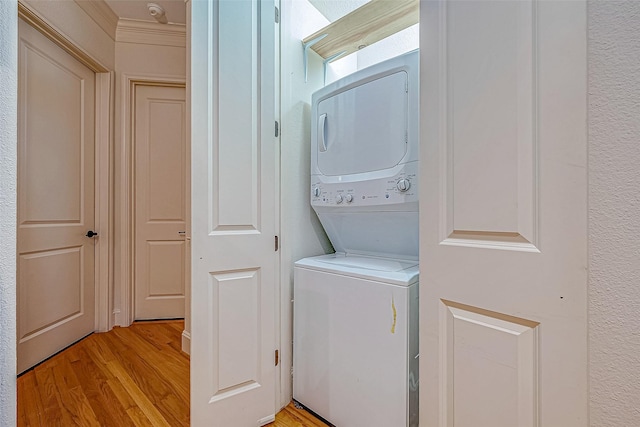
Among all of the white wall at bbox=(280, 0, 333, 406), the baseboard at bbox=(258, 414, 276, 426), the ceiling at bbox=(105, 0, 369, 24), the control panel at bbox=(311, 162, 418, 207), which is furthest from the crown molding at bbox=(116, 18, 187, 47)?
the baseboard at bbox=(258, 414, 276, 426)

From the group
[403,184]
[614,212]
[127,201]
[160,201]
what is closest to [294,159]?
[403,184]

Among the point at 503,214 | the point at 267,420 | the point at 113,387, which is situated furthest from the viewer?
the point at 113,387

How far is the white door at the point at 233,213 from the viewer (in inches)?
50.2

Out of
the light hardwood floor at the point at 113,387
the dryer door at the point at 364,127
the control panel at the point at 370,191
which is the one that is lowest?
the light hardwood floor at the point at 113,387

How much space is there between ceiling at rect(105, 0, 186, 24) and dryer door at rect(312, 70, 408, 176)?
187 centimetres

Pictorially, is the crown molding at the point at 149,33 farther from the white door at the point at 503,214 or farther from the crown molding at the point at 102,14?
the white door at the point at 503,214

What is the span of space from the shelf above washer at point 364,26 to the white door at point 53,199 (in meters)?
1.91

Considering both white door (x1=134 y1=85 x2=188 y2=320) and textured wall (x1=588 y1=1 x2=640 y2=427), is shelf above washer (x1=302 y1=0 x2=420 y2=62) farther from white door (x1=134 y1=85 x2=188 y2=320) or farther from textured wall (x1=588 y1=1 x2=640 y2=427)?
white door (x1=134 y1=85 x2=188 y2=320)

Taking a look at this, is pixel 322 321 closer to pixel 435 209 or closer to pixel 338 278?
pixel 338 278

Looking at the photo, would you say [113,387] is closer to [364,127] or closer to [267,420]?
[267,420]

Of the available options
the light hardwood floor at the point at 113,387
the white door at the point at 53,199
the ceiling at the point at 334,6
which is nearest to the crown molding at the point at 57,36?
the white door at the point at 53,199

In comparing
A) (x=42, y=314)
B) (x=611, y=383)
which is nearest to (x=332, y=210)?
(x=611, y=383)

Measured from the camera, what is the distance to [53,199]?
2.20 meters

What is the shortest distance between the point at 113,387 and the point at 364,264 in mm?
1671
